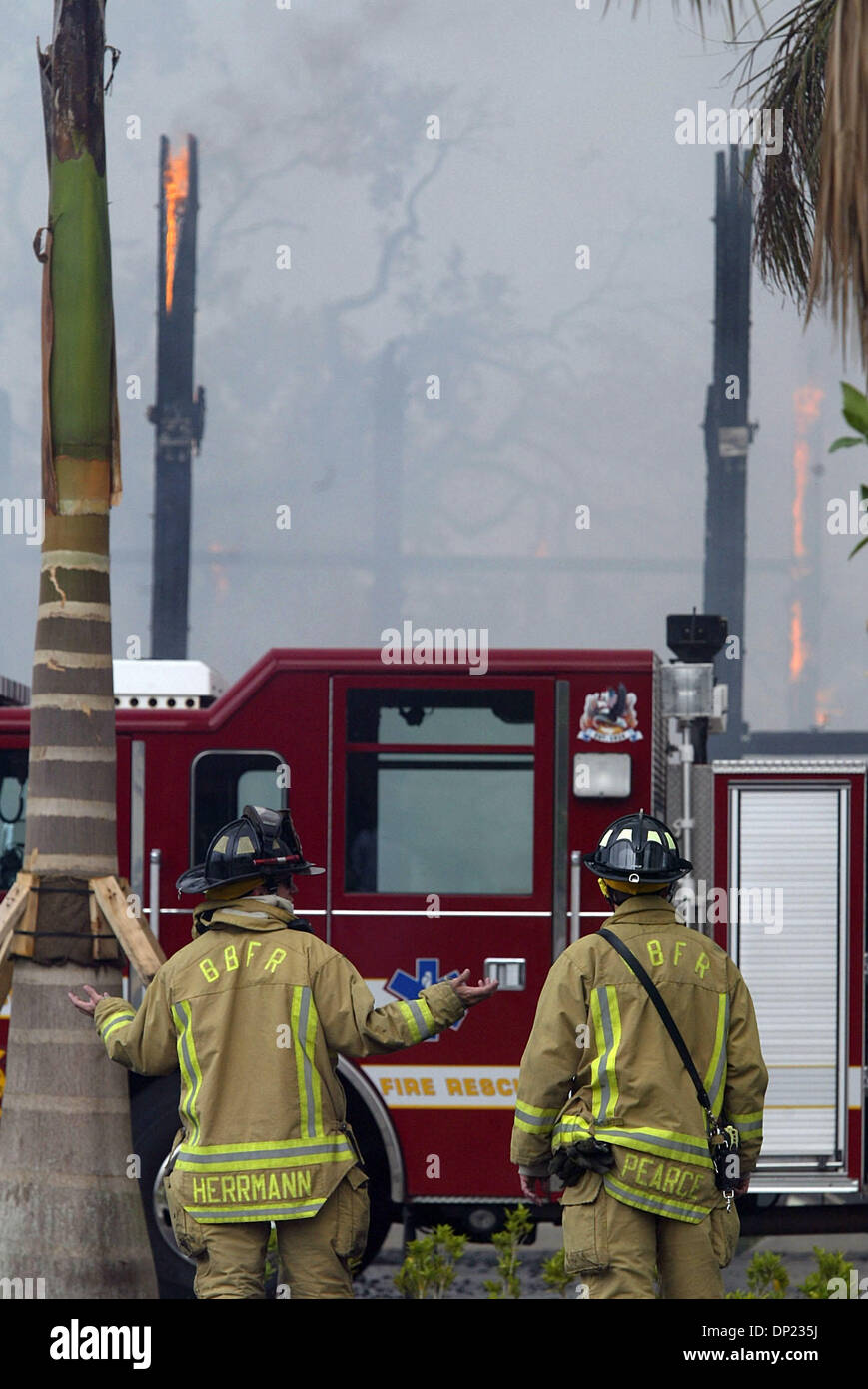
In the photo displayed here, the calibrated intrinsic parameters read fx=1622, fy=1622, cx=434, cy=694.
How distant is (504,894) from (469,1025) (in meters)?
0.60

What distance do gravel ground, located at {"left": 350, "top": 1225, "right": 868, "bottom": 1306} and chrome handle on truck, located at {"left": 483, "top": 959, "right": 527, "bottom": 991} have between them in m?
1.56

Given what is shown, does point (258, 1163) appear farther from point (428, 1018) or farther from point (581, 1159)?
point (581, 1159)

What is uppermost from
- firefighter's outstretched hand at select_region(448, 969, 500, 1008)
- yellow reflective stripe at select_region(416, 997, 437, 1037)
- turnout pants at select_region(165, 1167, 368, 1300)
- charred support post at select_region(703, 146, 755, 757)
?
charred support post at select_region(703, 146, 755, 757)

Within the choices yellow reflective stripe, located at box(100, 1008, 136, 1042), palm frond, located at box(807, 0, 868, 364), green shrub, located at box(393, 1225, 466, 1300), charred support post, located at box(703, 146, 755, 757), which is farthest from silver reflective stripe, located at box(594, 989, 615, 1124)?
charred support post, located at box(703, 146, 755, 757)

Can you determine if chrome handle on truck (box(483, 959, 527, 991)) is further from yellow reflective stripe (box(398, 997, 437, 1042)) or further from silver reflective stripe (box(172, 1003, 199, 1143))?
silver reflective stripe (box(172, 1003, 199, 1143))

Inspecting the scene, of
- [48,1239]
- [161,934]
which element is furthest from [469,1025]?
[48,1239]

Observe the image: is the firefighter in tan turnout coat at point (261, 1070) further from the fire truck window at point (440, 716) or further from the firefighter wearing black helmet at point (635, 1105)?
the fire truck window at point (440, 716)

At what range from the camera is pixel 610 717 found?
23.8 feet

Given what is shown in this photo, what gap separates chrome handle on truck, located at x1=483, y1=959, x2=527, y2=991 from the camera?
23.5 feet

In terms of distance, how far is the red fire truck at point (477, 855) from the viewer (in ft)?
23.5

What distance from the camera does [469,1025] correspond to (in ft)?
23.5

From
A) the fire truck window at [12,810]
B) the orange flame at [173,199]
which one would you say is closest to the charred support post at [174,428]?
the orange flame at [173,199]

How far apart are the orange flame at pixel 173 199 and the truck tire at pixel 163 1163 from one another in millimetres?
19826
